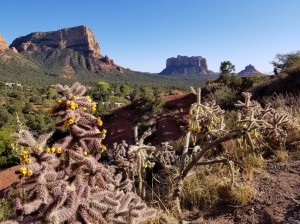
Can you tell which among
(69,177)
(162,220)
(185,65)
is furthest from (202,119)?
(185,65)

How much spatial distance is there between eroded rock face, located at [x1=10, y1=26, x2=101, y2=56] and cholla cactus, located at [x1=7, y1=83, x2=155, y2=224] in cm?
13699

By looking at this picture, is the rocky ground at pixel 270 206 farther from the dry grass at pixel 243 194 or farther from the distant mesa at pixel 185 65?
the distant mesa at pixel 185 65

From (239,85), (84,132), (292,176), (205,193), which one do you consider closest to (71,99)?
(84,132)

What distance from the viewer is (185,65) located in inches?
6905

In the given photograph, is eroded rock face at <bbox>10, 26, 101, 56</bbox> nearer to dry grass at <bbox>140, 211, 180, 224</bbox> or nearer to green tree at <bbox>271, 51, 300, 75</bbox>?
green tree at <bbox>271, 51, 300, 75</bbox>

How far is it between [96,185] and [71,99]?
805 mm

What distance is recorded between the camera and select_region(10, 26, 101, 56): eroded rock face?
463ft

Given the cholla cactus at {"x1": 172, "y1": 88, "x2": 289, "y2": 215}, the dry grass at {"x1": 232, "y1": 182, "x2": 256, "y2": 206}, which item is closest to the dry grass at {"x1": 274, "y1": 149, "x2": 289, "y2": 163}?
the cholla cactus at {"x1": 172, "y1": 88, "x2": 289, "y2": 215}

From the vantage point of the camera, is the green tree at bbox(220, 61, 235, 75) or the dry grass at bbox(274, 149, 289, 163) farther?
the green tree at bbox(220, 61, 235, 75)

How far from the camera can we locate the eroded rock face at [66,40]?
14112 cm

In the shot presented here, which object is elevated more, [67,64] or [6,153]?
[67,64]

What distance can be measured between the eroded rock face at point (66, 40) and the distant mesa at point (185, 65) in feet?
128

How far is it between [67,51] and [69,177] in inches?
5016

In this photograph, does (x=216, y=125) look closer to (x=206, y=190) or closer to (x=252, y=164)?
(x=252, y=164)
